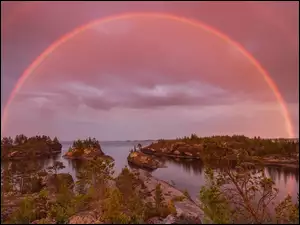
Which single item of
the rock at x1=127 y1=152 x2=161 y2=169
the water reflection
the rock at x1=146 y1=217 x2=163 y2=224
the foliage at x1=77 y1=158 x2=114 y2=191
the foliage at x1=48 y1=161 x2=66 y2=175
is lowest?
the water reflection

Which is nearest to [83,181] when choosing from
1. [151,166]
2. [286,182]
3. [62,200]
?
[62,200]

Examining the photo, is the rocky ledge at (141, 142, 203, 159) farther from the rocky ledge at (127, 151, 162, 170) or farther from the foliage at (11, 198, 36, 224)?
the foliage at (11, 198, 36, 224)

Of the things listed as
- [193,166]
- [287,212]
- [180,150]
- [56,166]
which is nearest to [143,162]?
[193,166]

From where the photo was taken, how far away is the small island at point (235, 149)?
631 inches

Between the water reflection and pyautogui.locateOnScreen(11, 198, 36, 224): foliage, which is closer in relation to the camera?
pyautogui.locateOnScreen(11, 198, 36, 224): foliage

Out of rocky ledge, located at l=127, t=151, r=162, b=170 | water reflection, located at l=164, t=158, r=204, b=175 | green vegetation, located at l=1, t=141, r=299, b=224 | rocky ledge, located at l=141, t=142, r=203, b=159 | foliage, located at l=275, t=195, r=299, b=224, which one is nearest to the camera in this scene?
foliage, located at l=275, t=195, r=299, b=224

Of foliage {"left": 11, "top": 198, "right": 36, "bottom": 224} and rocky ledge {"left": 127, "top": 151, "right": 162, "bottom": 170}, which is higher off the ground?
foliage {"left": 11, "top": 198, "right": 36, "bottom": 224}

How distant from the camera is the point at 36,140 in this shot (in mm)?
83875

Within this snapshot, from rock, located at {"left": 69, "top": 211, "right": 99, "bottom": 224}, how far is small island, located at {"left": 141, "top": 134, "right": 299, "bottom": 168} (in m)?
7.05

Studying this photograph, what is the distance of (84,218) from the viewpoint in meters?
17.6

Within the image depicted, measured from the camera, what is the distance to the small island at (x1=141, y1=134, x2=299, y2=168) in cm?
1603

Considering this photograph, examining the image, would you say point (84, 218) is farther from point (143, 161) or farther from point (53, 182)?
point (143, 161)

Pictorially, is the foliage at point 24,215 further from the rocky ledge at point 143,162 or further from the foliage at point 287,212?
the rocky ledge at point 143,162

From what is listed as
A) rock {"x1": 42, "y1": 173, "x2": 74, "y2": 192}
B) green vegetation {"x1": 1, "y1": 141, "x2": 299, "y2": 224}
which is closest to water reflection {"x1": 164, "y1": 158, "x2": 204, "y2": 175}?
rock {"x1": 42, "y1": 173, "x2": 74, "y2": 192}
